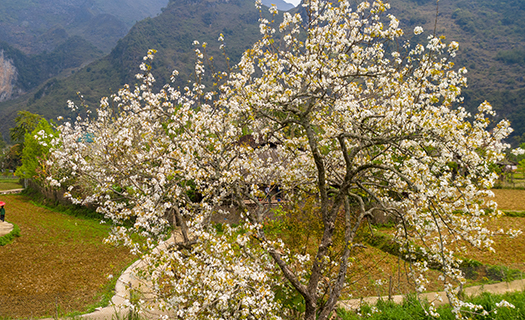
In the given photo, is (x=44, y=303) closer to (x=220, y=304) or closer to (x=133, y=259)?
(x=133, y=259)

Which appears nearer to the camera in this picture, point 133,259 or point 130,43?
point 133,259

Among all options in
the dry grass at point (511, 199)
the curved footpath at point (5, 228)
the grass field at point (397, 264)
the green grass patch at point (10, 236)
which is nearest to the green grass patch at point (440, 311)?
the grass field at point (397, 264)

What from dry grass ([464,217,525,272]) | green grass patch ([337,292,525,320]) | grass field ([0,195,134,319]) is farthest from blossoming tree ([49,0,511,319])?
dry grass ([464,217,525,272])

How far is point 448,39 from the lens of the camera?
363 ft

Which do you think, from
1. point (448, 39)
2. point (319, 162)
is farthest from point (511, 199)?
point (448, 39)

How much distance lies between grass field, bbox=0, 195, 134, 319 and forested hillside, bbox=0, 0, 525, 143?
81.1m

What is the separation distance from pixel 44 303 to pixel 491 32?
6898 inches

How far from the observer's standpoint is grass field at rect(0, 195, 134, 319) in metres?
9.54

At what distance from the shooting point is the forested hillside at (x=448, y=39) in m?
97.4

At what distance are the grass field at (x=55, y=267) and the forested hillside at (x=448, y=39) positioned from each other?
81.1 metres

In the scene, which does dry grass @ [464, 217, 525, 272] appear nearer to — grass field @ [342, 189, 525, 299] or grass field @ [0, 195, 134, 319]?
grass field @ [342, 189, 525, 299]

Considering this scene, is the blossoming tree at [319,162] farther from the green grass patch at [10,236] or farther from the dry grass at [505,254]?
the green grass patch at [10,236]

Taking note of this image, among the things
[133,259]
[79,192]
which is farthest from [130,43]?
[133,259]

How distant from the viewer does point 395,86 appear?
17.9ft
